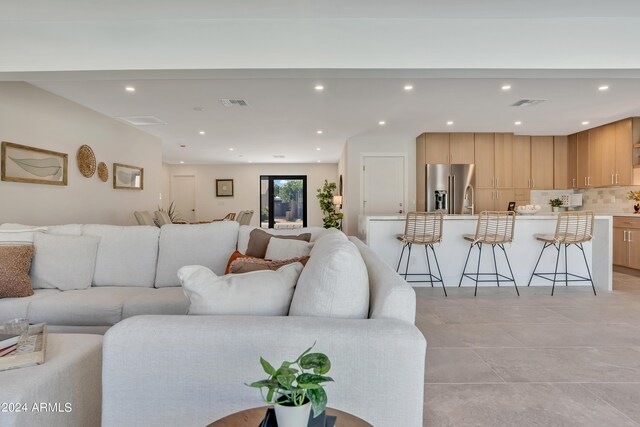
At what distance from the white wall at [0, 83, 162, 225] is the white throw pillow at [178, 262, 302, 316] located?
3.92m

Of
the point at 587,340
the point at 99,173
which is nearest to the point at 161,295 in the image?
the point at 587,340

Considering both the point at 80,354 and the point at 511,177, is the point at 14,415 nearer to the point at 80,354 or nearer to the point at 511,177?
the point at 80,354

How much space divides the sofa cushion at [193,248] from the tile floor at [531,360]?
1788mm

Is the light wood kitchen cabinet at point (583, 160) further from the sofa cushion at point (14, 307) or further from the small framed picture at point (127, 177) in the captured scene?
the small framed picture at point (127, 177)

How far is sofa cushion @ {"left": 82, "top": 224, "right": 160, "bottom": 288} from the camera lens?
2854mm

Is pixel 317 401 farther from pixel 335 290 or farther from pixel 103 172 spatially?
pixel 103 172

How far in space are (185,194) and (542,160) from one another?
1007cm

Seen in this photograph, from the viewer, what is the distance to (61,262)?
265cm

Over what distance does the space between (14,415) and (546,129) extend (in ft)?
25.4

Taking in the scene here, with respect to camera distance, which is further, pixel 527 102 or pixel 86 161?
pixel 86 161

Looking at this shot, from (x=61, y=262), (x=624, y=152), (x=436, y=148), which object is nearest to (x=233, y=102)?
(x=61, y=262)

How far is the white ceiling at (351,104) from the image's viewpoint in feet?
13.5

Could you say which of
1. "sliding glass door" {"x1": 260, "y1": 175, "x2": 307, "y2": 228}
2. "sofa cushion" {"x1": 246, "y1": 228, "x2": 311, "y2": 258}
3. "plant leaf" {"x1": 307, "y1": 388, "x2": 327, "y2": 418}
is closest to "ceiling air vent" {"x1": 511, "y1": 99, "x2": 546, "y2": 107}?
"sofa cushion" {"x1": 246, "y1": 228, "x2": 311, "y2": 258}

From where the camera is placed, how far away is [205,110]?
5.28 meters
